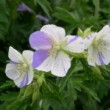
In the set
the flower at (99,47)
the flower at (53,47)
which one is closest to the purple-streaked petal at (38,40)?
the flower at (53,47)

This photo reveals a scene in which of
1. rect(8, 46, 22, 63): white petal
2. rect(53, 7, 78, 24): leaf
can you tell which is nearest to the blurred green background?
rect(53, 7, 78, 24): leaf

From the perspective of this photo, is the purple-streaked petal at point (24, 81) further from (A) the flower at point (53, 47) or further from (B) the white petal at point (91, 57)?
(B) the white petal at point (91, 57)

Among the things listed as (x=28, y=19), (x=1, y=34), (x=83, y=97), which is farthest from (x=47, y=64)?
(x=28, y=19)

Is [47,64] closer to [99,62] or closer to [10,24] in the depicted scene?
[99,62]

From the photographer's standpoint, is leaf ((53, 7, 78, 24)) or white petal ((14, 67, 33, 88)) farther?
leaf ((53, 7, 78, 24))

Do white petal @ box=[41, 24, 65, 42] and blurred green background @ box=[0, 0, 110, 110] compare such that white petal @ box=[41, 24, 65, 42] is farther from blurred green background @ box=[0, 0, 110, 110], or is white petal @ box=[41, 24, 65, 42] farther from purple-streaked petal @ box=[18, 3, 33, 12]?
purple-streaked petal @ box=[18, 3, 33, 12]

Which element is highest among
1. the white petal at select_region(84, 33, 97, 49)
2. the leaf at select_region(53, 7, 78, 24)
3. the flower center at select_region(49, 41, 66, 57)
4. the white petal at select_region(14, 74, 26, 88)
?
the leaf at select_region(53, 7, 78, 24)
